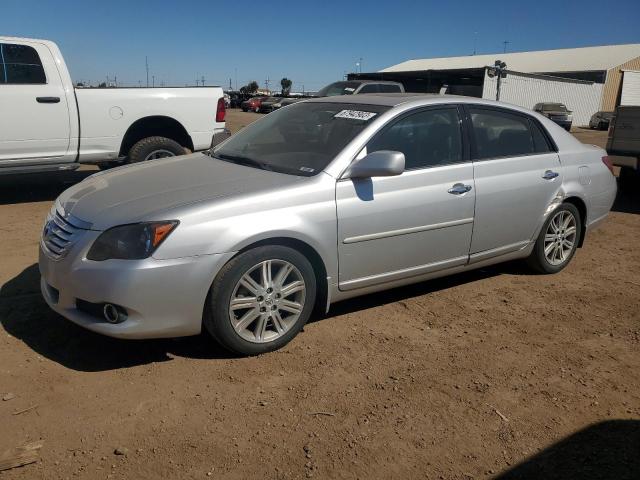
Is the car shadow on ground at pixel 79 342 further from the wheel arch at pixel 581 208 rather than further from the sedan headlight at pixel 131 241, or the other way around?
the wheel arch at pixel 581 208

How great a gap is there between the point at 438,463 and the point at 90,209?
2.37m

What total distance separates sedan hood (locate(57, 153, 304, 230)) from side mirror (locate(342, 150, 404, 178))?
0.36 meters

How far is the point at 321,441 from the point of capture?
271cm

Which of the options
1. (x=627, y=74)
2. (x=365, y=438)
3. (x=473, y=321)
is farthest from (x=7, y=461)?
(x=627, y=74)

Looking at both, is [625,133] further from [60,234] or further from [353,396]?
[60,234]

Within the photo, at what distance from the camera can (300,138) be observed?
423 centimetres

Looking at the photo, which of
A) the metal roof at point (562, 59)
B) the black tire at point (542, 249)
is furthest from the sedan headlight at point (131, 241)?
the metal roof at point (562, 59)

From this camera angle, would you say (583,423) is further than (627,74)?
No

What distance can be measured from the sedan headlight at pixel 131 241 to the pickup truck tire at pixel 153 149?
4567 millimetres

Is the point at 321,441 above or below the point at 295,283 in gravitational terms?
below

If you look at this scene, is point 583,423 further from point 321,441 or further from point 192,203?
point 192,203

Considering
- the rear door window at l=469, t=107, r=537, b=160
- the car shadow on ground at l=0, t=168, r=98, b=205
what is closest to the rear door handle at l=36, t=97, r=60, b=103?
the car shadow on ground at l=0, t=168, r=98, b=205

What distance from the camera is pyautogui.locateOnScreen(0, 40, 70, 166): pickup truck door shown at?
6699mm

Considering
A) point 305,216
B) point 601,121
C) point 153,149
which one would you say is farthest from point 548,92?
point 305,216
